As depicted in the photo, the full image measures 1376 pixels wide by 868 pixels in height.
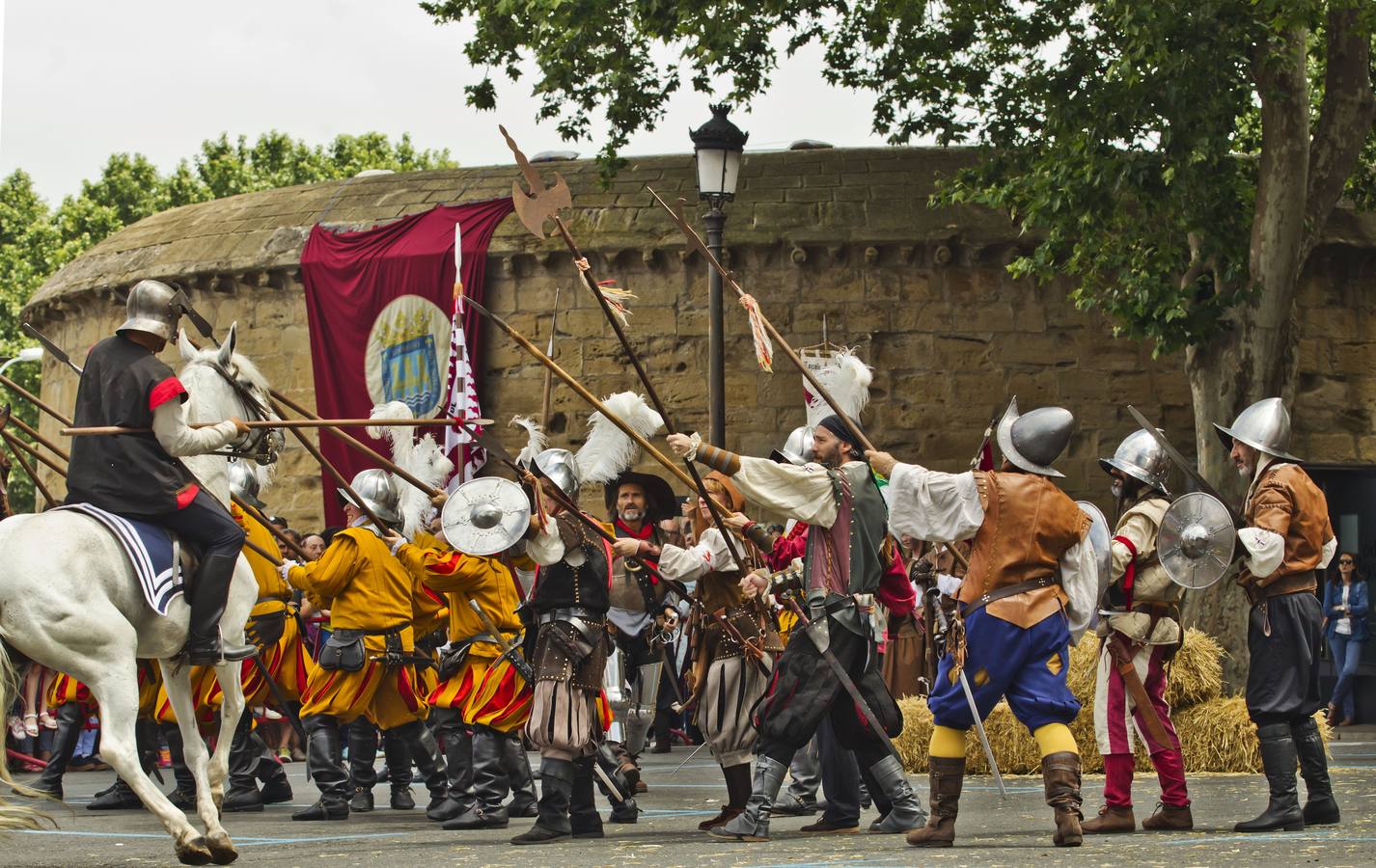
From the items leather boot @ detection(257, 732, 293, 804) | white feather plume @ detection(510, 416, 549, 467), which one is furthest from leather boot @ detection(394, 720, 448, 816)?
white feather plume @ detection(510, 416, 549, 467)

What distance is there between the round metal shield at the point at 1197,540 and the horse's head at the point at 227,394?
4.10 meters

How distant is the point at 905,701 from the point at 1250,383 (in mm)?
5037

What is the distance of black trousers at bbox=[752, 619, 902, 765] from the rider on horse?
7.67 feet

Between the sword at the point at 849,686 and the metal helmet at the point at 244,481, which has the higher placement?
the metal helmet at the point at 244,481

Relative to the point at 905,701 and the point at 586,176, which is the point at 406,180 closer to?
the point at 586,176

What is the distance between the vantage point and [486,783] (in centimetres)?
899

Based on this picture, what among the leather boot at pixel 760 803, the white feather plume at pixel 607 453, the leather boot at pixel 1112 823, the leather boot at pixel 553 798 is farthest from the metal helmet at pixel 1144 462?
the leather boot at pixel 553 798

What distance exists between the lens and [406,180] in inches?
847

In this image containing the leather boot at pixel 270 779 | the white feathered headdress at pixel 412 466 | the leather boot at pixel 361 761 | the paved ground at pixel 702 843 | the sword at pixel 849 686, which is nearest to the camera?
the paved ground at pixel 702 843

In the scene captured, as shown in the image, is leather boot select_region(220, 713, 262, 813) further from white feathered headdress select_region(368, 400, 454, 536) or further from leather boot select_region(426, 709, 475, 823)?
leather boot select_region(426, 709, 475, 823)

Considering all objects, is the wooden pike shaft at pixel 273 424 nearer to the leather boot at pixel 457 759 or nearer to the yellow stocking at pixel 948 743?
the leather boot at pixel 457 759

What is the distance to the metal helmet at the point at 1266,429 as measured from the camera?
836cm

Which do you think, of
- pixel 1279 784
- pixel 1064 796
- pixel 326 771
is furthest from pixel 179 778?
pixel 1279 784

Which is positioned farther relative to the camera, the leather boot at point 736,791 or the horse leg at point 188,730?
the leather boot at point 736,791
